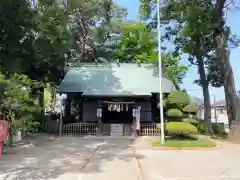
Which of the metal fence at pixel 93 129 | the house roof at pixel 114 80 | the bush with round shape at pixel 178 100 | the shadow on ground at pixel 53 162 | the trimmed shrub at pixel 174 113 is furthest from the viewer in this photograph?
the house roof at pixel 114 80


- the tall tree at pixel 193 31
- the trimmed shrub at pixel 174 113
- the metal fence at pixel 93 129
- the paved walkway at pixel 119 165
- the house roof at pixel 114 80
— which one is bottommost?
the paved walkway at pixel 119 165

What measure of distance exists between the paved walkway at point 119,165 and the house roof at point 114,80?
11.2m

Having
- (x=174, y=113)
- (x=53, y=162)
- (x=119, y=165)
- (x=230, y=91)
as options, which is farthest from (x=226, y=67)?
(x=53, y=162)

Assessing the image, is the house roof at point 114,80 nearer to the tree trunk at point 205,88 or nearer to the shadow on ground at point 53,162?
the tree trunk at point 205,88

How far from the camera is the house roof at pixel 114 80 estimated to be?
82.7 ft

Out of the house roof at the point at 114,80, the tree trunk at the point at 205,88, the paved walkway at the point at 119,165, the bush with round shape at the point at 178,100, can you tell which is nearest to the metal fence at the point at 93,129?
the house roof at the point at 114,80

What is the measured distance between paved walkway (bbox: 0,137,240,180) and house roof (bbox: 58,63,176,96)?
11.2m

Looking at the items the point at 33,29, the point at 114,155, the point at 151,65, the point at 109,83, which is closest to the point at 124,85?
the point at 109,83

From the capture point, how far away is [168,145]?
16.3 m

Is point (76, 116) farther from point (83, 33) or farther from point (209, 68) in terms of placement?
point (209, 68)

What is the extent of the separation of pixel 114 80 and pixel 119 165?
16.7m

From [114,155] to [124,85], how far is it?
539 inches

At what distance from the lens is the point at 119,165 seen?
10.7m

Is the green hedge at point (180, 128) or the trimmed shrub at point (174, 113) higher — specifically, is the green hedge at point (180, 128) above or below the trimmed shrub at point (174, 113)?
below
